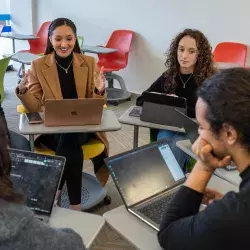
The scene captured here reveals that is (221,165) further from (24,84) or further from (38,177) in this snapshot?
(24,84)

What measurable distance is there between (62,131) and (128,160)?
0.81 meters

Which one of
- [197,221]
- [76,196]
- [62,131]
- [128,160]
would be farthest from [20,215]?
[76,196]

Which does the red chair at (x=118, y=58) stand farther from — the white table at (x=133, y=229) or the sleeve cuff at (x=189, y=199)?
the sleeve cuff at (x=189, y=199)

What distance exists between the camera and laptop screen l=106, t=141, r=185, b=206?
4.80 ft

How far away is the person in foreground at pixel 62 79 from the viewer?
8.37 feet

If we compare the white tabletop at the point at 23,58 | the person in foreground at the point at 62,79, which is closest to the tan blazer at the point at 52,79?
the person in foreground at the point at 62,79

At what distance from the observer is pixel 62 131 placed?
2.22 m

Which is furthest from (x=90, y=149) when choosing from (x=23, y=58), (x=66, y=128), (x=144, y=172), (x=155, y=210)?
(x=23, y=58)

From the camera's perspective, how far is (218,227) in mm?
1003

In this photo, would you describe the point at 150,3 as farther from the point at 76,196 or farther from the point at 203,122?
the point at 203,122

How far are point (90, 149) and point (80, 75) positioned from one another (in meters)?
0.51

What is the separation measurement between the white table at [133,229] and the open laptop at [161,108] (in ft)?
3.40

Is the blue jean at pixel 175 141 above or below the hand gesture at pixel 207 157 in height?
below

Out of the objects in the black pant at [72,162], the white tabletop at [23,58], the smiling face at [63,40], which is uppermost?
the smiling face at [63,40]
